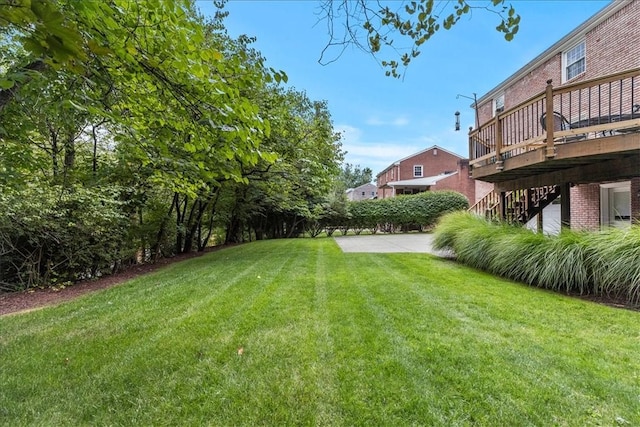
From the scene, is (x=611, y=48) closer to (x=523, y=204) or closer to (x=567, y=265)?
(x=523, y=204)

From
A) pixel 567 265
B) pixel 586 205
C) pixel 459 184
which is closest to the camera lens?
pixel 567 265

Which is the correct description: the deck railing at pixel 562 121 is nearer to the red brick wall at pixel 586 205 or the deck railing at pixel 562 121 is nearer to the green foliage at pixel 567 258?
the green foliage at pixel 567 258

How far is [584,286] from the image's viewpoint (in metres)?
5.20

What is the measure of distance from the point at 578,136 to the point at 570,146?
2.56 meters

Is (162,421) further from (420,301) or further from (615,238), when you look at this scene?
(615,238)

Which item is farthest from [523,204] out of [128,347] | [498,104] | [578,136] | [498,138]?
[128,347]

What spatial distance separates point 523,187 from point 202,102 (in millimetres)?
8662

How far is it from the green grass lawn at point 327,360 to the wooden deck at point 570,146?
2.59 m

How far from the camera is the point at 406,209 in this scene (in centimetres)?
2050

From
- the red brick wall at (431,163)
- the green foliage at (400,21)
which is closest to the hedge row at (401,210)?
the red brick wall at (431,163)

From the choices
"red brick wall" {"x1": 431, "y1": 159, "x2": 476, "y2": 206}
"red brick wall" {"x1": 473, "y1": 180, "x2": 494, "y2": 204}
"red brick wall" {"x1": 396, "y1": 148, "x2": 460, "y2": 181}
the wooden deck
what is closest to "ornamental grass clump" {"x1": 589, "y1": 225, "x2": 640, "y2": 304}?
the wooden deck

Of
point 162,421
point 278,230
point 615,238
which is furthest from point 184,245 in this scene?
point 615,238

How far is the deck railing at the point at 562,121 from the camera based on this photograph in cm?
541

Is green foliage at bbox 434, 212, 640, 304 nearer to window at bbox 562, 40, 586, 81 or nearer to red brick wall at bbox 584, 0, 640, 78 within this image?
red brick wall at bbox 584, 0, 640, 78
